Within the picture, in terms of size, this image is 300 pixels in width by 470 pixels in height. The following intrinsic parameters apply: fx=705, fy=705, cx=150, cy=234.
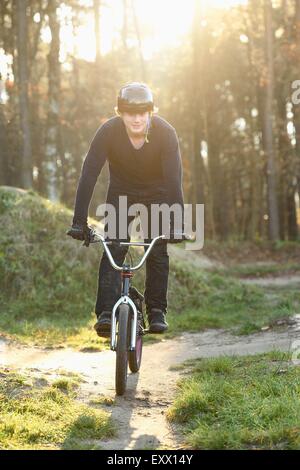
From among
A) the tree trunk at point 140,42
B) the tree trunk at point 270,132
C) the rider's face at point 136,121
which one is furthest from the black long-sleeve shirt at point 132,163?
the tree trunk at point 140,42

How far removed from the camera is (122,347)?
554 centimetres

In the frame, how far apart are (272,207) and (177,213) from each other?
2009 centimetres

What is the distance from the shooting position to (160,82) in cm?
3619

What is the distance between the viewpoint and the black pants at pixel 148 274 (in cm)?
612

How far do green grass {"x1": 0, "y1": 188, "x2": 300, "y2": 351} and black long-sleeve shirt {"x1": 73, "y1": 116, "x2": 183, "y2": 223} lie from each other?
3.79 metres

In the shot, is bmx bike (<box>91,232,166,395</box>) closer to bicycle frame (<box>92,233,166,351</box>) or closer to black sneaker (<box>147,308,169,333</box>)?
bicycle frame (<box>92,233,166,351</box>)

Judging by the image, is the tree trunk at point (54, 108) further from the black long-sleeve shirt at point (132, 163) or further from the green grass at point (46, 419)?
the green grass at point (46, 419)

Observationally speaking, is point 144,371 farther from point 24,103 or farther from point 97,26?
point 97,26

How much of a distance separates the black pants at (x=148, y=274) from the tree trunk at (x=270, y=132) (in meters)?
19.4

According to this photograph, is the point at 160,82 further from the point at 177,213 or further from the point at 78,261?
the point at 177,213

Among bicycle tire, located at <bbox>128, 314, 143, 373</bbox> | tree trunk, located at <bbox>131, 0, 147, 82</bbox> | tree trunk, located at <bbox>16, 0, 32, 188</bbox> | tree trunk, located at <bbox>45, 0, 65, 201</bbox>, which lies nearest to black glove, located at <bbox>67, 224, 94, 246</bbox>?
bicycle tire, located at <bbox>128, 314, 143, 373</bbox>

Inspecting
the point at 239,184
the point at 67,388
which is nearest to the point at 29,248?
the point at 67,388

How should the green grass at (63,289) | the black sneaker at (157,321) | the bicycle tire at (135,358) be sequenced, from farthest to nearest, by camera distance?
the green grass at (63,289) < the bicycle tire at (135,358) < the black sneaker at (157,321)

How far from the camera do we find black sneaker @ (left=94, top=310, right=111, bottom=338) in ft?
19.4
